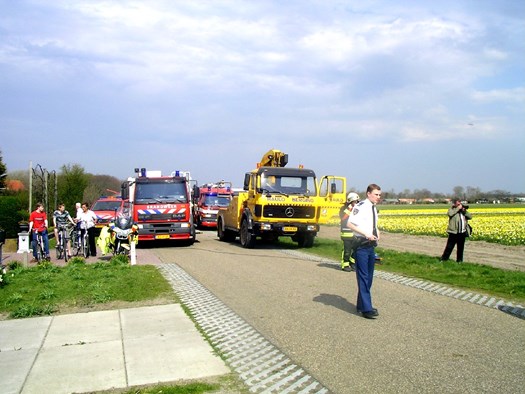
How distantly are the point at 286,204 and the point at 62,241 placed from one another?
23.8 ft

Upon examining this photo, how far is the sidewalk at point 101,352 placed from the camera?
5.25m

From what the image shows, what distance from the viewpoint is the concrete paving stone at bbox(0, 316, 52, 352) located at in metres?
6.56

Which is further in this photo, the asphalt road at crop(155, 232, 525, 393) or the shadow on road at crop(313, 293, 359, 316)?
the shadow on road at crop(313, 293, 359, 316)

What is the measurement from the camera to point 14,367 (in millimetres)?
5684

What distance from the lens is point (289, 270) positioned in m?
12.6

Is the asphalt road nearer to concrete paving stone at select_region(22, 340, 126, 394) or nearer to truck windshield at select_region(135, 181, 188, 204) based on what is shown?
concrete paving stone at select_region(22, 340, 126, 394)

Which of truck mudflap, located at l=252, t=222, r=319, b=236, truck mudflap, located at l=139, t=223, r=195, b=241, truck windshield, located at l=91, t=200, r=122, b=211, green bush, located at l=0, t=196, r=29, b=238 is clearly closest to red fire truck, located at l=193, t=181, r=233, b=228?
truck windshield, located at l=91, t=200, r=122, b=211

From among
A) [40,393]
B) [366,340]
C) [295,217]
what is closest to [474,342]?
[366,340]

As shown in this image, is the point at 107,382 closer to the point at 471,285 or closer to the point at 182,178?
the point at 471,285

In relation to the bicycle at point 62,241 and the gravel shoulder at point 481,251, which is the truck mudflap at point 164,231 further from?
the gravel shoulder at point 481,251

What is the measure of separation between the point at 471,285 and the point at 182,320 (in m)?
5.93

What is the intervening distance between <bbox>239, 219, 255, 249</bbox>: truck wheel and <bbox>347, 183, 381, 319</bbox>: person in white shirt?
36.0 feet

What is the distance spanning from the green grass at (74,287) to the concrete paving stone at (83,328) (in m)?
0.71

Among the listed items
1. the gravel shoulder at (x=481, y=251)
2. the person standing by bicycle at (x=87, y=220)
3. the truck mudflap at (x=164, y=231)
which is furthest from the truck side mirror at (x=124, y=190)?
the gravel shoulder at (x=481, y=251)
